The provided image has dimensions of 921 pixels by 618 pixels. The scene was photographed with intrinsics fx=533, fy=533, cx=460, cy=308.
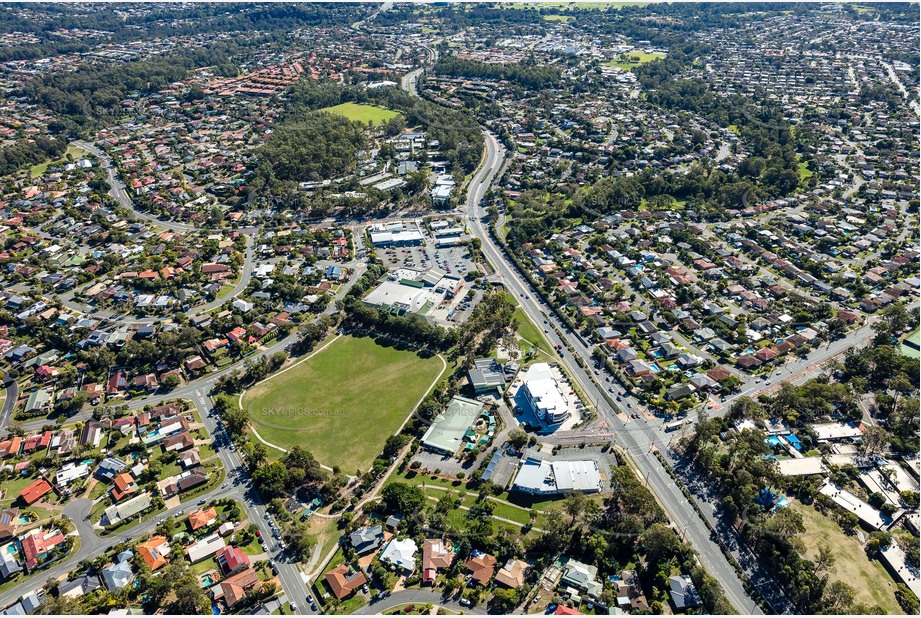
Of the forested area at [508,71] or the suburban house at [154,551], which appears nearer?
the suburban house at [154,551]

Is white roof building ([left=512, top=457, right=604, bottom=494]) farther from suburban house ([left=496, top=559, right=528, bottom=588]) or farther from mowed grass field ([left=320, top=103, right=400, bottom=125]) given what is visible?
mowed grass field ([left=320, top=103, right=400, bottom=125])

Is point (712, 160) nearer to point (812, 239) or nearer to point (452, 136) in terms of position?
point (812, 239)

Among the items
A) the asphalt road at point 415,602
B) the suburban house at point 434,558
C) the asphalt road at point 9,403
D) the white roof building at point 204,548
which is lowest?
the asphalt road at point 9,403

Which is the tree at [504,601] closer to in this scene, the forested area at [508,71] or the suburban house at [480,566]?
the suburban house at [480,566]

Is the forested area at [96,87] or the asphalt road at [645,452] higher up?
the forested area at [96,87]

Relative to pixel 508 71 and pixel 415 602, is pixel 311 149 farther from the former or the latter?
pixel 415 602

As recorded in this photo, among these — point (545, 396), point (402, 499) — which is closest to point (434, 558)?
point (402, 499)

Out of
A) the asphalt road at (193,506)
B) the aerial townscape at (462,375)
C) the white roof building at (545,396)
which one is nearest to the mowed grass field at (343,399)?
the aerial townscape at (462,375)

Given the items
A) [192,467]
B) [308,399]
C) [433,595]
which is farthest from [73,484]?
[433,595]
